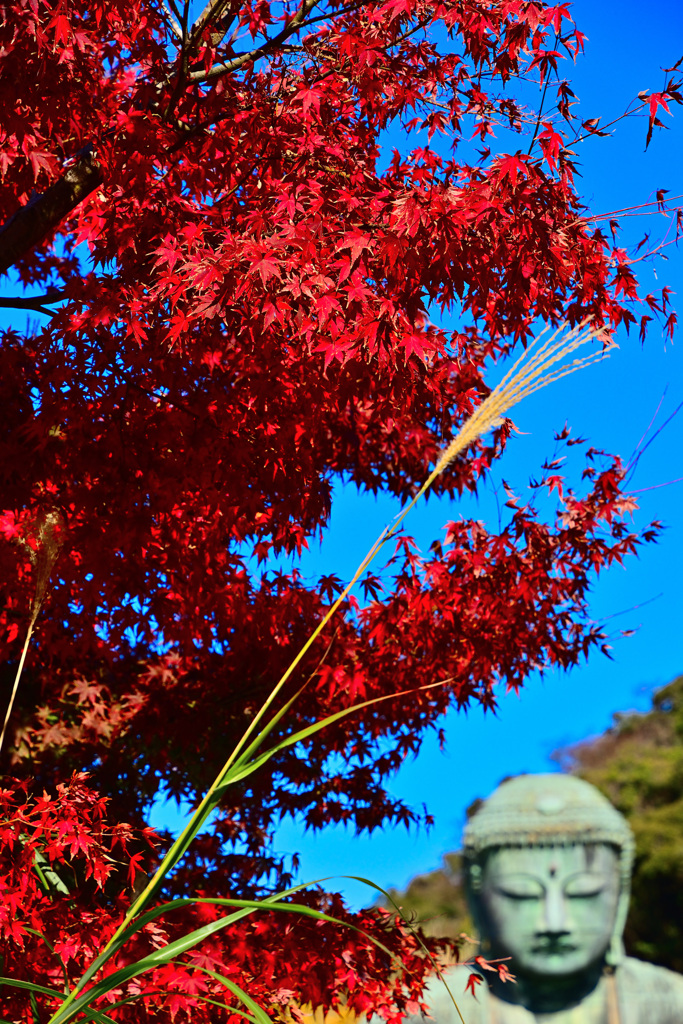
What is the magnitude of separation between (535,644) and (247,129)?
2536 millimetres

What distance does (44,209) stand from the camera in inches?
140

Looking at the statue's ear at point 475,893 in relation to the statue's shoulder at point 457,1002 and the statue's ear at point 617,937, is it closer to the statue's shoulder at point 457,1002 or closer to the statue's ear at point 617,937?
the statue's shoulder at point 457,1002

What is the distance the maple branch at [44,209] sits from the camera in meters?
3.52

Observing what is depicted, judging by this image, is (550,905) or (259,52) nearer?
(259,52)

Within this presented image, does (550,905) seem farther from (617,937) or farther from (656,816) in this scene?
(656,816)

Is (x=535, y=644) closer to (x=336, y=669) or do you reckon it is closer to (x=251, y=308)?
(x=336, y=669)

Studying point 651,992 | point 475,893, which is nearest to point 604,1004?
point 651,992

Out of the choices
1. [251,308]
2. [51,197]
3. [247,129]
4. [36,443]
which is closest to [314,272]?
[251,308]

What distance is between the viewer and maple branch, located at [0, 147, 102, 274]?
3521mm

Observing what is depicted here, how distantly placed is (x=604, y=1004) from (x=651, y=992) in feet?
1.20

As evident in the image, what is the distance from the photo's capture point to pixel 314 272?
3049mm

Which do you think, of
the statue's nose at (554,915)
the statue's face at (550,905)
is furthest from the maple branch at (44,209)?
the statue's nose at (554,915)

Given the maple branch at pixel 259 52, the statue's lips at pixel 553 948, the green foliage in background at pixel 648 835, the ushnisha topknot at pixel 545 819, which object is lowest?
the statue's lips at pixel 553 948

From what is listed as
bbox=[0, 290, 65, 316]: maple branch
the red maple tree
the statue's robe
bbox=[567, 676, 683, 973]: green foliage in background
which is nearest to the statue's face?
the statue's robe
